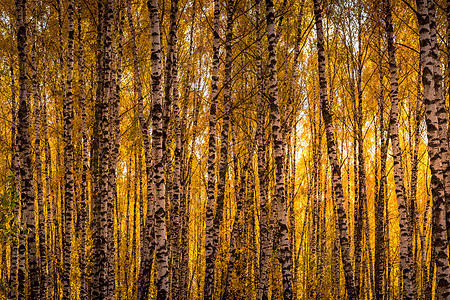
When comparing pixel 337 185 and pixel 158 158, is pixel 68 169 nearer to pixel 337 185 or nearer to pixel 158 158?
pixel 158 158

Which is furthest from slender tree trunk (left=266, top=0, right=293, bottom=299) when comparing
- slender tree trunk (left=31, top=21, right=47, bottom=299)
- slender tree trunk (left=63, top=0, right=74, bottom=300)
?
slender tree trunk (left=31, top=21, right=47, bottom=299)

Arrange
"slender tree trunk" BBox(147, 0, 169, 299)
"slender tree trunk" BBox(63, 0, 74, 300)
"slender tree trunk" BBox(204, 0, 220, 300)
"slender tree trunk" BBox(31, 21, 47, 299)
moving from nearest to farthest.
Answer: "slender tree trunk" BBox(147, 0, 169, 299) → "slender tree trunk" BBox(204, 0, 220, 300) → "slender tree trunk" BBox(63, 0, 74, 300) → "slender tree trunk" BBox(31, 21, 47, 299)

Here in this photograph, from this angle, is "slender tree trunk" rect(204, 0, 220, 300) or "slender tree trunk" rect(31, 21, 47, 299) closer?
"slender tree trunk" rect(204, 0, 220, 300)

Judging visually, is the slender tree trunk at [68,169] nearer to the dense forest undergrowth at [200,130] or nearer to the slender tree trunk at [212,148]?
the dense forest undergrowth at [200,130]

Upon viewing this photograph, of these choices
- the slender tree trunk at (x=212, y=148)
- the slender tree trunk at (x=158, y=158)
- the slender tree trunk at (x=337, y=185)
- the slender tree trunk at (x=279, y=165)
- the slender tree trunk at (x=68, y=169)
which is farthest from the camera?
the slender tree trunk at (x=68, y=169)

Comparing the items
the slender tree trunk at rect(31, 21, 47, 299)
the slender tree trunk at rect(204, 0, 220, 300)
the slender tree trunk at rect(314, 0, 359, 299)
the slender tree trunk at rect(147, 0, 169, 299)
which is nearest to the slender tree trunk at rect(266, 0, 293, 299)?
the slender tree trunk at rect(314, 0, 359, 299)

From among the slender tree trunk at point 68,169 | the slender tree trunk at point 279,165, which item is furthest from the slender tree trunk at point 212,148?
the slender tree trunk at point 68,169

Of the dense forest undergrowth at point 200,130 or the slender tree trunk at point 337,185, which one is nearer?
the dense forest undergrowth at point 200,130

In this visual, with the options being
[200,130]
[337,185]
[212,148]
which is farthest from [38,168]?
[337,185]

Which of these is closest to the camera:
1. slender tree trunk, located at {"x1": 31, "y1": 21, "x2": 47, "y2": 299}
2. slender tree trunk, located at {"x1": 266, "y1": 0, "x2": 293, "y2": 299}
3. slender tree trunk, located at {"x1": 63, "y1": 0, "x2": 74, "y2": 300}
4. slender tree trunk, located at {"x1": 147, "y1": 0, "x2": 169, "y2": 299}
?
slender tree trunk, located at {"x1": 147, "y1": 0, "x2": 169, "y2": 299}

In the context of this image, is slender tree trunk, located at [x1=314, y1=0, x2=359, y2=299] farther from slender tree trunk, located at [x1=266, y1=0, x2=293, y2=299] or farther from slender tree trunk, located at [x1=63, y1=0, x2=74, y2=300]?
slender tree trunk, located at [x1=63, y1=0, x2=74, y2=300]

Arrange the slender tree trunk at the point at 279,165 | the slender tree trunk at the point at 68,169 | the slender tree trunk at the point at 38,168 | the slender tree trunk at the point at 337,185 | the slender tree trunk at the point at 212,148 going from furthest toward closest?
the slender tree trunk at the point at 38,168 < the slender tree trunk at the point at 68,169 < the slender tree trunk at the point at 212,148 < the slender tree trunk at the point at 337,185 < the slender tree trunk at the point at 279,165

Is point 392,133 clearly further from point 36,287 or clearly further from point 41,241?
point 41,241

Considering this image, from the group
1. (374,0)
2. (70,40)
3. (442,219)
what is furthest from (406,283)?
(70,40)
